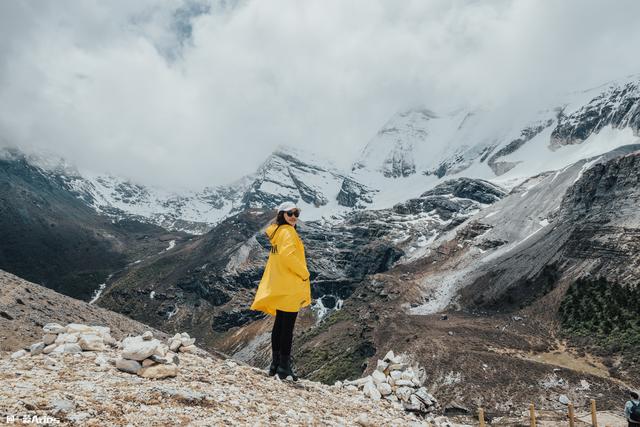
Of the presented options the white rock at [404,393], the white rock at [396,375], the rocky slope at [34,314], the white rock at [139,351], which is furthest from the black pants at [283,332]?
the rocky slope at [34,314]

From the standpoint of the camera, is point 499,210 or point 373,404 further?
point 499,210

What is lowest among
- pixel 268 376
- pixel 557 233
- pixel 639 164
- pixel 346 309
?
pixel 268 376

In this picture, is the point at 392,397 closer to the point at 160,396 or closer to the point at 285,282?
the point at 285,282

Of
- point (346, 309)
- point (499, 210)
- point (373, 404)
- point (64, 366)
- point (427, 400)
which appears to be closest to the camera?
point (64, 366)

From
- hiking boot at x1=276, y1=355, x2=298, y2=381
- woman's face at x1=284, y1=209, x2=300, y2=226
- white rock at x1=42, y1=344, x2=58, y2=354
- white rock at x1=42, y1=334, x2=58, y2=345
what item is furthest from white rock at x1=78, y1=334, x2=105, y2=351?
woman's face at x1=284, y1=209, x2=300, y2=226

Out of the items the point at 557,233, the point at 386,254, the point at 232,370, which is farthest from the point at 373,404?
the point at 386,254

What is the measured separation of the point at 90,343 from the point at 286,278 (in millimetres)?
4769

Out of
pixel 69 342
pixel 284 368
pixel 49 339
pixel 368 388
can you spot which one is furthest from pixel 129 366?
pixel 368 388

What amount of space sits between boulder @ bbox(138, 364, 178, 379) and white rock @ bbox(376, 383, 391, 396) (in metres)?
7.11

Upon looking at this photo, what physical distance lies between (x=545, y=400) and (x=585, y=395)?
3.79 m

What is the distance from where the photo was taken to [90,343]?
11.0m

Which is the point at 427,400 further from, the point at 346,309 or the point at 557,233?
the point at 346,309

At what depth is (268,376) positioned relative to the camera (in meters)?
11.6

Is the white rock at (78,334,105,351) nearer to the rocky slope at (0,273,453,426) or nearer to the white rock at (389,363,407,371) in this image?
the rocky slope at (0,273,453,426)
